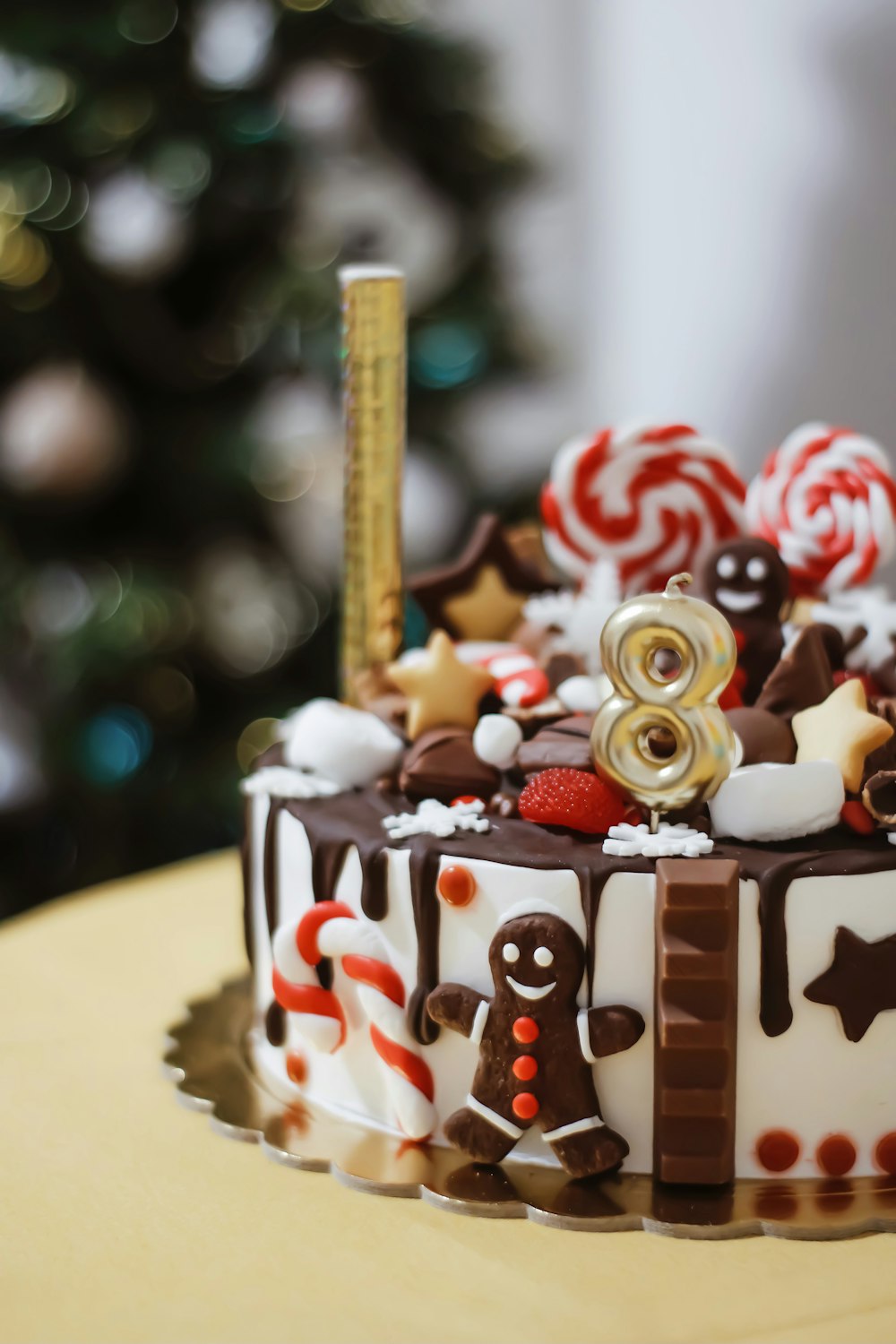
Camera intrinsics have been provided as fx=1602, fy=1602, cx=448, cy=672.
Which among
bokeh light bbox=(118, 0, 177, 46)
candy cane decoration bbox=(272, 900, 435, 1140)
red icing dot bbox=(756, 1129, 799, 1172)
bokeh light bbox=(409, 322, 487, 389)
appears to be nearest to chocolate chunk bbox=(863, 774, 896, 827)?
red icing dot bbox=(756, 1129, 799, 1172)

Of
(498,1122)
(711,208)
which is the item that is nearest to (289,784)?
(498,1122)

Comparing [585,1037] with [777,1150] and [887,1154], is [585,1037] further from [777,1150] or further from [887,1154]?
[887,1154]

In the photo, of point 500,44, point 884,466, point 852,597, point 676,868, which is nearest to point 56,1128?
point 676,868

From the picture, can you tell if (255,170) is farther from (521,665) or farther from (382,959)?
(382,959)

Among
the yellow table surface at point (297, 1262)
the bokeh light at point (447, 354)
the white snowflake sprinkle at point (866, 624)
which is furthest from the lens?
the bokeh light at point (447, 354)

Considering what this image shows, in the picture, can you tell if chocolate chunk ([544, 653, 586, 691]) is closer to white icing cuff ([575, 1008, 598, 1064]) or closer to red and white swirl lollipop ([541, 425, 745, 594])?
red and white swirl lollipop ([541, 425, 745, 594])

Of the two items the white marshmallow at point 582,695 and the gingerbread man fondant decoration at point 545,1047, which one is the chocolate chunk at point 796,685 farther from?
the gingerbread man fondant decoration at point 545,1047

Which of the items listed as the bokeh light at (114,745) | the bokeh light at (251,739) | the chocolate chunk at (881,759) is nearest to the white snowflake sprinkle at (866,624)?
the chocolate chunk at (881,759)
